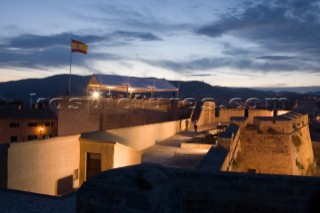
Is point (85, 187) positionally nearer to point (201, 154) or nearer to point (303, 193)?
point (303, 193)

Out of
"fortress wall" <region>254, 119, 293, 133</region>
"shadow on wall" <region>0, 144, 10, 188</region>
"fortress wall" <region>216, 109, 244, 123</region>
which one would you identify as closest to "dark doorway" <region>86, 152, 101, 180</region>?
"shadow on wall" <region>0, 144, 10, 188</region>

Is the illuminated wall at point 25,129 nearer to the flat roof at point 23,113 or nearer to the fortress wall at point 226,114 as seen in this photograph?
the flat roof at point 23,113

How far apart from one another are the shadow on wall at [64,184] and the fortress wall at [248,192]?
17.7ft

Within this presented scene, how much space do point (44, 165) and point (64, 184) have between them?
3.74 feet

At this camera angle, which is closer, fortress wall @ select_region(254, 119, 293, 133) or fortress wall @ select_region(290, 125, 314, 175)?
fortress wall @ select_region(254, 119, 293, 133)

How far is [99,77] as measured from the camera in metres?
30.4

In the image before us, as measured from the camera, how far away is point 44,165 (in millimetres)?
9453

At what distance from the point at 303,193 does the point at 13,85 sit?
107 m

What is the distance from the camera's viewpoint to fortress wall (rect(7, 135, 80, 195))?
836cm

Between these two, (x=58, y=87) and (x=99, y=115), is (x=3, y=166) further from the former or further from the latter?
(x=58, y=87)

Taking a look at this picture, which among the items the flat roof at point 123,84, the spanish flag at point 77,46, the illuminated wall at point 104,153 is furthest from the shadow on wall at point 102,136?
the flat roof at point 123,84

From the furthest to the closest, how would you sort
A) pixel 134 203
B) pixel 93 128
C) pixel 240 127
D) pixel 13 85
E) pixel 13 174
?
pixel 13 85 → pixel 93 128 → pixel 240 127 → pixel 13 174 → pixel 134 203

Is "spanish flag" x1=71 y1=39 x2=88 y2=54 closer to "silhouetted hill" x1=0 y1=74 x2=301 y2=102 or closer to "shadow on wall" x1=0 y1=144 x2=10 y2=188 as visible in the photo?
"shadow on wall" x1=0 y1=144 x2=10 y2=188

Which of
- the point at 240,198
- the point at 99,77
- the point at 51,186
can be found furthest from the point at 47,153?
the point at 99,77
